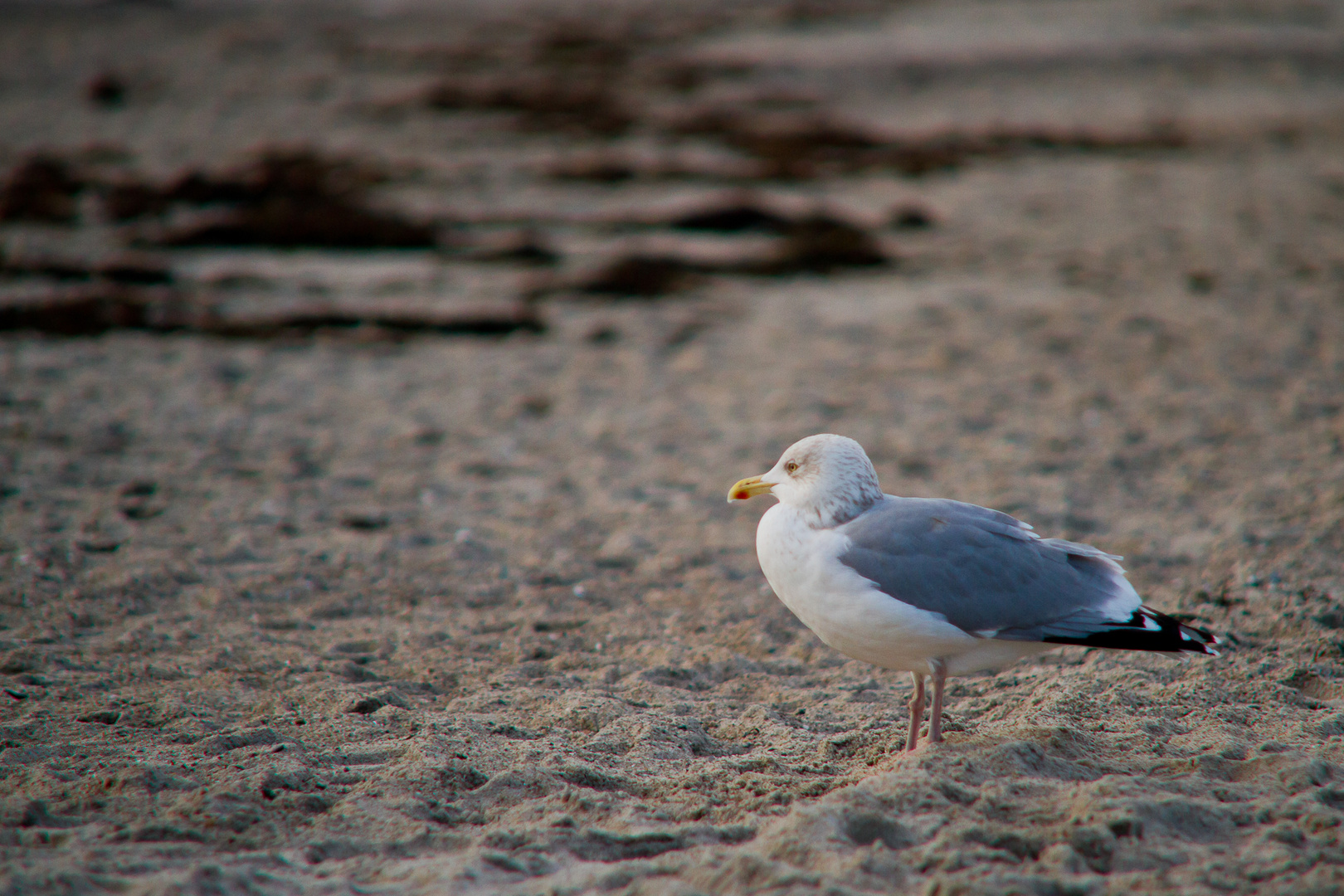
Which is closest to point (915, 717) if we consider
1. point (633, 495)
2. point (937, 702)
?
point (937, 702)

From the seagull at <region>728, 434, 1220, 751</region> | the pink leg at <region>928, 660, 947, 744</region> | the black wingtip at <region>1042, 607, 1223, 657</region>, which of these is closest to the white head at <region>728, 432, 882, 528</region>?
the seagull at <region>728, 434, 1220, 751</region>

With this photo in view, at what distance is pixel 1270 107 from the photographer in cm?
1630

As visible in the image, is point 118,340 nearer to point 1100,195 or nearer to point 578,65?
point 1100,195

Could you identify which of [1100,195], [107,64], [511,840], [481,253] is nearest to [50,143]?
[107,64]

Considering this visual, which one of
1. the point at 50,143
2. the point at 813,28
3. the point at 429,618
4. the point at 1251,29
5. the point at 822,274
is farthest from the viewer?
the point at 813,28

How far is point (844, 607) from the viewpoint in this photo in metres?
3.30

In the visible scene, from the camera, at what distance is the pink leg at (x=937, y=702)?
3355 millimetres

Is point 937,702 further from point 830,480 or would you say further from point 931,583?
point 830,480

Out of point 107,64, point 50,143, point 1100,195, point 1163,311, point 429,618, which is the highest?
point 107,64

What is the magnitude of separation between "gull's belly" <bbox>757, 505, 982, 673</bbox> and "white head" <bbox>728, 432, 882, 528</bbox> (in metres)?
0.07

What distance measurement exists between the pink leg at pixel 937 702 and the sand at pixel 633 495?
0.44ft

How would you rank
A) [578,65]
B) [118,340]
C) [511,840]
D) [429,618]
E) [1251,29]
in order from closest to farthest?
[511,840] < [429,618] < [118,340] < [578,65] < [1251,29]

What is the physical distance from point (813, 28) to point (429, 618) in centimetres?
2167

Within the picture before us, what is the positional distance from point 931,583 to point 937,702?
1.32 ft
